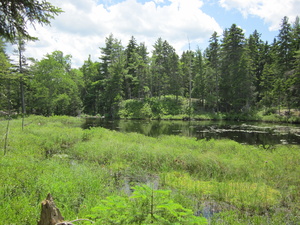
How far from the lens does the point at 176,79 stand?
4825cm

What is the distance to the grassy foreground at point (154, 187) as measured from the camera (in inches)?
140

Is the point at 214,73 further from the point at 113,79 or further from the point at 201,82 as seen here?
the point at 113,79

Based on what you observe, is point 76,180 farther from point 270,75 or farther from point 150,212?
point 270,75

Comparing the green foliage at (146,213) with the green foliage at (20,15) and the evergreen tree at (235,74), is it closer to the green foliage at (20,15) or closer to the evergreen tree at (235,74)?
the green foliage at (20,15)

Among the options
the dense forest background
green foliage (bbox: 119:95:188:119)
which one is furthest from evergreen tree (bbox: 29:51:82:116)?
green foliage (bbox: 119:95:188:119)

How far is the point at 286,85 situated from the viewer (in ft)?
113

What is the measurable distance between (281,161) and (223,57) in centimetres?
4098

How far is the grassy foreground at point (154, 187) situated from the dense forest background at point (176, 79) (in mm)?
30552

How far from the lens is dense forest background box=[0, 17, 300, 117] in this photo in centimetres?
3869

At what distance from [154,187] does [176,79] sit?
42.7 m

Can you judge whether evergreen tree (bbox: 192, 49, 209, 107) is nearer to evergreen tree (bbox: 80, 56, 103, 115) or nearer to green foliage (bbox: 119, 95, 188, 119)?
green foliage (bbox: 119, 95, 188, 119)

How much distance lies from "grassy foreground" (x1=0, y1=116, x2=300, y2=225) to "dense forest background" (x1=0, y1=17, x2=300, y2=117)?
1203 inches

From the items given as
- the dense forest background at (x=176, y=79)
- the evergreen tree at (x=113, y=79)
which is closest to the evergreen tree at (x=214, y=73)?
the dense forest background at (x=176, y=79)

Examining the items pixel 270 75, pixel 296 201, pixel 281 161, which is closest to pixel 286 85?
pixel 270 75
